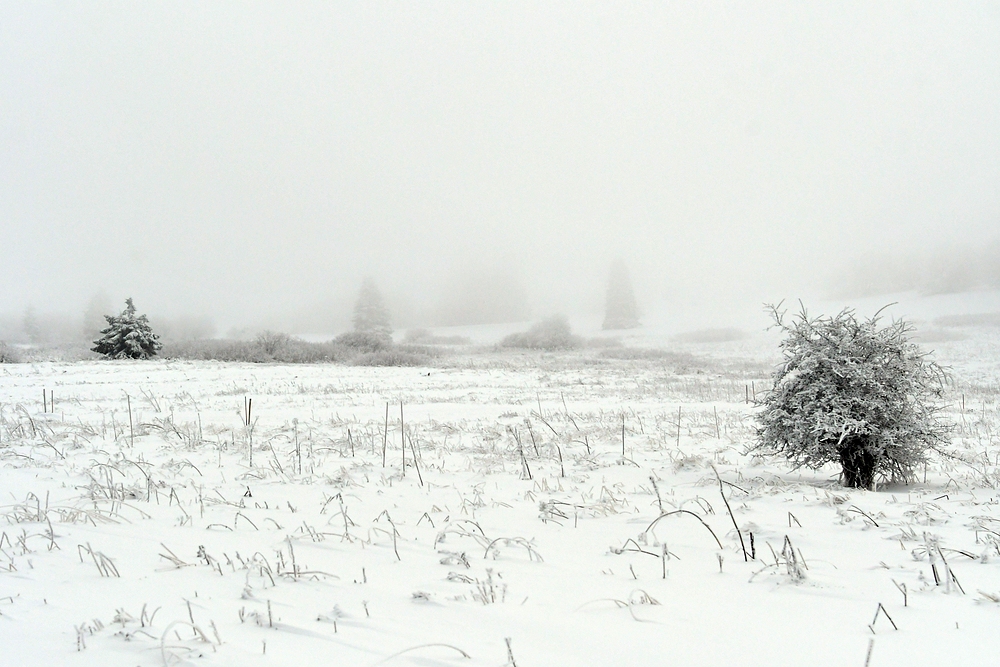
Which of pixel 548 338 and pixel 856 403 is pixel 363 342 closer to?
pixel 548 338

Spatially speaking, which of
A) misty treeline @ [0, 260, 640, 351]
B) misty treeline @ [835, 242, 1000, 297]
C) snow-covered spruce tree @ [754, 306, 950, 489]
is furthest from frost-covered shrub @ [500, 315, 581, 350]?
snow-covered spruce tree @ [754, 306, 950, 489]

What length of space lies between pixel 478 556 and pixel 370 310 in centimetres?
5341

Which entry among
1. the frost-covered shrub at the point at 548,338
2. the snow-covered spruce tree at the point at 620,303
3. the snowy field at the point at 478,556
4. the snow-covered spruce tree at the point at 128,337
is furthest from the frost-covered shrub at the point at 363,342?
the snow-covered spruce tree at the point at 620,303

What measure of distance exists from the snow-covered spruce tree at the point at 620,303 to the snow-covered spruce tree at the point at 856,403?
5527 centimetres

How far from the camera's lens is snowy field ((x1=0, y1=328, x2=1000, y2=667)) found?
2336mm

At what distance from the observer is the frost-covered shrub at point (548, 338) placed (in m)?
44.3

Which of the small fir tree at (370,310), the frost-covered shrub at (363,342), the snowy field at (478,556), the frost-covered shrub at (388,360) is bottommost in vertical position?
the snowy field at (478,556)

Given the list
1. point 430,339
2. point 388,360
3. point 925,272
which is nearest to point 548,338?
point 430,339

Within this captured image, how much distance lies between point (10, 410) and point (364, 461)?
10.7m

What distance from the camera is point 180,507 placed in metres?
4.78

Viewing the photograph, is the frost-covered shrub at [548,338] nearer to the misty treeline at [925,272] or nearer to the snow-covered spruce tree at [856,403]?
the misty treeline at [925,272]

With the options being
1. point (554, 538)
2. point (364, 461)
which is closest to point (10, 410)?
point (364, 461)

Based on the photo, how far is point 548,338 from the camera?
45156 mm

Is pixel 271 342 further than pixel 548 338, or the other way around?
pixel 548 338
